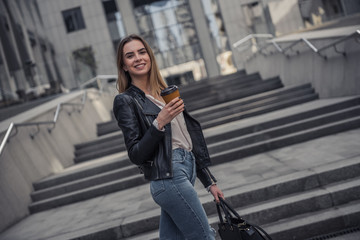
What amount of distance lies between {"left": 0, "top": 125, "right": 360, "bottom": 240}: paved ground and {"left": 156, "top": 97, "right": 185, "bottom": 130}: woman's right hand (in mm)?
2842

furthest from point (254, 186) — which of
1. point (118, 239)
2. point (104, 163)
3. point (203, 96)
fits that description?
point (203, 96)

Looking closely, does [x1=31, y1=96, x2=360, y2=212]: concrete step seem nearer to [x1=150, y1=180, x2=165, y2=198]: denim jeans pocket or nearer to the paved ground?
the paved ground

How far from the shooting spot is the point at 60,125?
914 centimetres

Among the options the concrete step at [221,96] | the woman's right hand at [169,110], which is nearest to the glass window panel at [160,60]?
the concrete step at [221,96]

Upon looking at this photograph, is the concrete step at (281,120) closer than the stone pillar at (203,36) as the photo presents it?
Yes

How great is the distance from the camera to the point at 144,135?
72.8 inches

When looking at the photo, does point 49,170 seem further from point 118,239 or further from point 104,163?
point 118,239

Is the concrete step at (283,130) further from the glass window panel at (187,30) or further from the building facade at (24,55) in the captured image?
the glass window panel at (187,30)

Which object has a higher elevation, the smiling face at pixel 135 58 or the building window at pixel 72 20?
the building window at pixel 72 20

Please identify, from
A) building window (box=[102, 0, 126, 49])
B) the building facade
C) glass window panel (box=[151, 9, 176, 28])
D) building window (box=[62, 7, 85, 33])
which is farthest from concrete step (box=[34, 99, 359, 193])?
building window (box=[62, 7, 85, 33])

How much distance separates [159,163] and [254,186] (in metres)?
2.88

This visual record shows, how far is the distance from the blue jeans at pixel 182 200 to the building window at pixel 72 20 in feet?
104

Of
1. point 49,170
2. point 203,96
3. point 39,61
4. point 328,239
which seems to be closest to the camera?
point 328,239

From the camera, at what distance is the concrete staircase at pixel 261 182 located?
4027 mm
